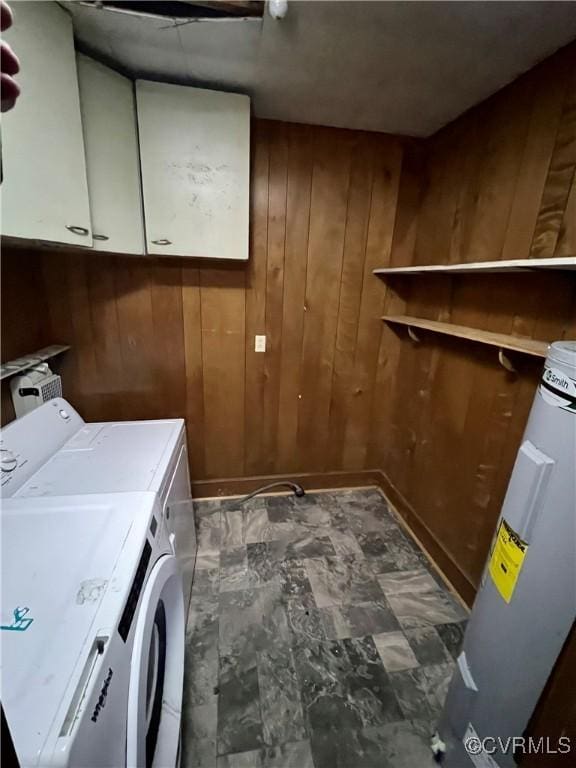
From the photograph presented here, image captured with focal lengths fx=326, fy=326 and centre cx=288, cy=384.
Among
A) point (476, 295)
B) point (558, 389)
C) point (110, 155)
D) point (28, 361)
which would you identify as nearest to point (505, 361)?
point (476, 295)

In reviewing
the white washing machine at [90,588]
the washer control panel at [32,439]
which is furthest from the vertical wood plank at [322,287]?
the washer control panel at [32,439]

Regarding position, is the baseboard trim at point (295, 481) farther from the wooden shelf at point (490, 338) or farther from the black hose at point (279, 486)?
the wooden shelf at point (490, 338)

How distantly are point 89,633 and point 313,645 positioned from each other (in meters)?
1.08

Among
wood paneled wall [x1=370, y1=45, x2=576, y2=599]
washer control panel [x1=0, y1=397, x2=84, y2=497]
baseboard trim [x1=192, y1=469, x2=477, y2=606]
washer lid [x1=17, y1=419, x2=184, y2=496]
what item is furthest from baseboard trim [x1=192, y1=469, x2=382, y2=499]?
washer control panel [x1=0, y1=397, x2=84, y2=497]

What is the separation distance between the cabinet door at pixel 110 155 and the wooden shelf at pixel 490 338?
1.48 meters

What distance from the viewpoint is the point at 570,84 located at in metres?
1.08

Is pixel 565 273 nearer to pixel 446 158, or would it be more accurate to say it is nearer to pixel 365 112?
pixel 446 158

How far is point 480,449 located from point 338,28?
5.48ft

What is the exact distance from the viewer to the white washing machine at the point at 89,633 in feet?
1.71

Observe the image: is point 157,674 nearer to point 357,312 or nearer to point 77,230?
point 77,230

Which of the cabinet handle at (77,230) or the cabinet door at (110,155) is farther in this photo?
the cabinet door at (110,155)

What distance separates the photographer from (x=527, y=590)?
30.4 inches

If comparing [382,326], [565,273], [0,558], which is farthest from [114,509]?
[382,326]

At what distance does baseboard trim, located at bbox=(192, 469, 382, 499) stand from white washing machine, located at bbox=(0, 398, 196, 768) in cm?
80
